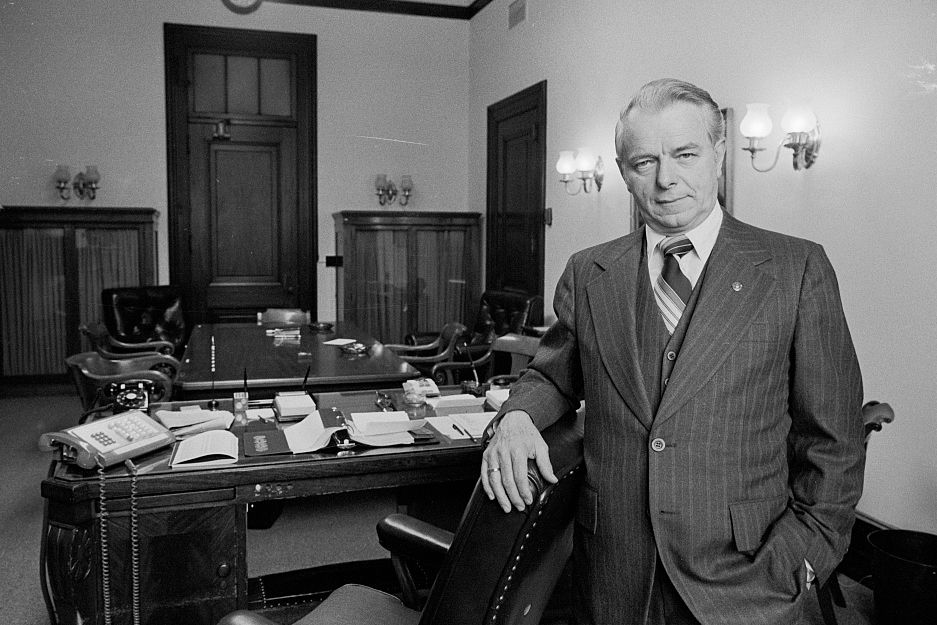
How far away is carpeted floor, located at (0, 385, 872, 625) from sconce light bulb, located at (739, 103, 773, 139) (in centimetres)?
219

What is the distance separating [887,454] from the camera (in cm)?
372

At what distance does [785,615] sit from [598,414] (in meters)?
0.50

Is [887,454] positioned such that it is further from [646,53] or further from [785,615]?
[646,53]

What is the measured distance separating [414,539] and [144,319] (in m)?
6.13

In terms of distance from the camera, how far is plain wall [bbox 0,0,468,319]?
26.6 feet

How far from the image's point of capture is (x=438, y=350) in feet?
21.9

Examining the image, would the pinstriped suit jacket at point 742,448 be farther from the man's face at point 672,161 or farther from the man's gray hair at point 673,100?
the man's gray hair at point 673,100

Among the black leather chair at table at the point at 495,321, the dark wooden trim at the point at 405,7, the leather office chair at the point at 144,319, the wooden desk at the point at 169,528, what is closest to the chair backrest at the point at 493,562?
the wooden desk at the point at 169,528

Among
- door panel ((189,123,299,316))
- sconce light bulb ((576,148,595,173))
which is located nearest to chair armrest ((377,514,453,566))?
sconce light bulb ((576,148,595,173))

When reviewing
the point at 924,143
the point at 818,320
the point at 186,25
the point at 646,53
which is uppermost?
the point at 186,25

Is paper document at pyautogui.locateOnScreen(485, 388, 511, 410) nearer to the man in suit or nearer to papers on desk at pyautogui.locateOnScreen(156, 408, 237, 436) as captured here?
papers on desk at pyautogui.locateOnScreen(156, 408, 237, 436)

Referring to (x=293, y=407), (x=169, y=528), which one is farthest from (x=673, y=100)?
(x=293, y=407)

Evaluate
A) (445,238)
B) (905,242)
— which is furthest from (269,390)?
(445,238)

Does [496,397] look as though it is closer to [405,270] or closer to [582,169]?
[582,169]
